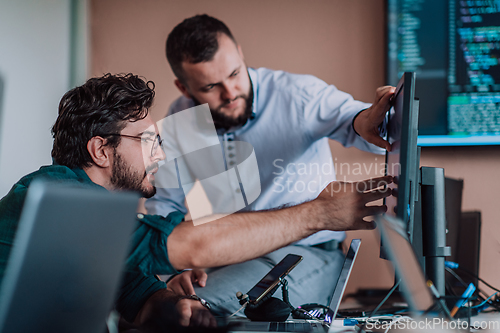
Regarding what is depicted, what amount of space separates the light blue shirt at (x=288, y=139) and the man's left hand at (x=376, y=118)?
327 mm

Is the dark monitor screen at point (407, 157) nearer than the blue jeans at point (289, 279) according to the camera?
Yes

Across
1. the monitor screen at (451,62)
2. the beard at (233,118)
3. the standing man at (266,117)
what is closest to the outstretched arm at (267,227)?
the standing man at (266,117)

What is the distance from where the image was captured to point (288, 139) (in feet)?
5.22

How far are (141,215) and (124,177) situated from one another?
0.27 metres

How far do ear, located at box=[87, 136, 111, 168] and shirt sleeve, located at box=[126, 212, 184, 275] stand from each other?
29 centimetres

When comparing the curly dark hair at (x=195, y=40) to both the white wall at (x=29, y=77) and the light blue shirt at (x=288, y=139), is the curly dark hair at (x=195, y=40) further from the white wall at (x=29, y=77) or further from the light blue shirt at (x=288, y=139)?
the white wall at (x=29, y=77)

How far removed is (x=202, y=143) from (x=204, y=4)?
→ 880 millimetres

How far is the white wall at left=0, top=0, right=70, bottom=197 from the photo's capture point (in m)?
1.57

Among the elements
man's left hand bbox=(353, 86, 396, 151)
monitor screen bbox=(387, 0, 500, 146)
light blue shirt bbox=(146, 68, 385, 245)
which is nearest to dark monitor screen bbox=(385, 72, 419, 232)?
man's left hand bbox=(353, 86, 396, 151)

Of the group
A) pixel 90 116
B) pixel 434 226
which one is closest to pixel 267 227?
pixel 434 226

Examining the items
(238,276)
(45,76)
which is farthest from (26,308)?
(45,76)

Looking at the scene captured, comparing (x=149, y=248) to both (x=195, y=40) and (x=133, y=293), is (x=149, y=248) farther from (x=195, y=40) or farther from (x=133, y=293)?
(x=195, y=40)

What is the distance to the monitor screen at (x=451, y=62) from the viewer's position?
1.73 meters

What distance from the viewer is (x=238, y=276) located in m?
1.10
